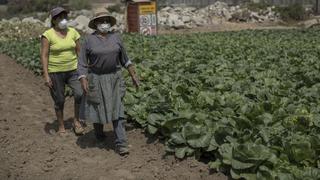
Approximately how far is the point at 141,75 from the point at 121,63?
2743 mm

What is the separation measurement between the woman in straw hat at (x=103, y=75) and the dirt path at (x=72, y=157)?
1.02 feet

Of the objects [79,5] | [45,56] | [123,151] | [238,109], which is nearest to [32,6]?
[79,5]

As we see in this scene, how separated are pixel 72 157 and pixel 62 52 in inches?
58.4

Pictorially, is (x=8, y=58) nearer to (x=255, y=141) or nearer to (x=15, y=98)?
(x=15, y=98)

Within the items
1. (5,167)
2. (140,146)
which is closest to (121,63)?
(140,146)

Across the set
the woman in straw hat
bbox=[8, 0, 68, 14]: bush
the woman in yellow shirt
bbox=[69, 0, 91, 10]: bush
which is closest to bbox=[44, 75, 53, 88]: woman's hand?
the woman in yellow shirt

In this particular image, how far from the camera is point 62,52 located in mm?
7539

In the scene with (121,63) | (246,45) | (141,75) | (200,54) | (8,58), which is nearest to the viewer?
(121,63)

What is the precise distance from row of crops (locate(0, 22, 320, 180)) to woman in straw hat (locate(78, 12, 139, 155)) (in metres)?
0.47

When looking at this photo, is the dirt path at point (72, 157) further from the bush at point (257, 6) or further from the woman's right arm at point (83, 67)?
the bush at point (257, 6)

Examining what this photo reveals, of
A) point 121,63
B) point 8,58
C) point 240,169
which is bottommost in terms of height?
point 8,58

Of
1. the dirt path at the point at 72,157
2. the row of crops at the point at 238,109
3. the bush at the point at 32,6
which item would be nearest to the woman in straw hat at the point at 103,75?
the dirt path at the point at 72,157

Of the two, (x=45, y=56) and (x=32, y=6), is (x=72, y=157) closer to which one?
(x=45, y=56)

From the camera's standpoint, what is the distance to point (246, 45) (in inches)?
568
